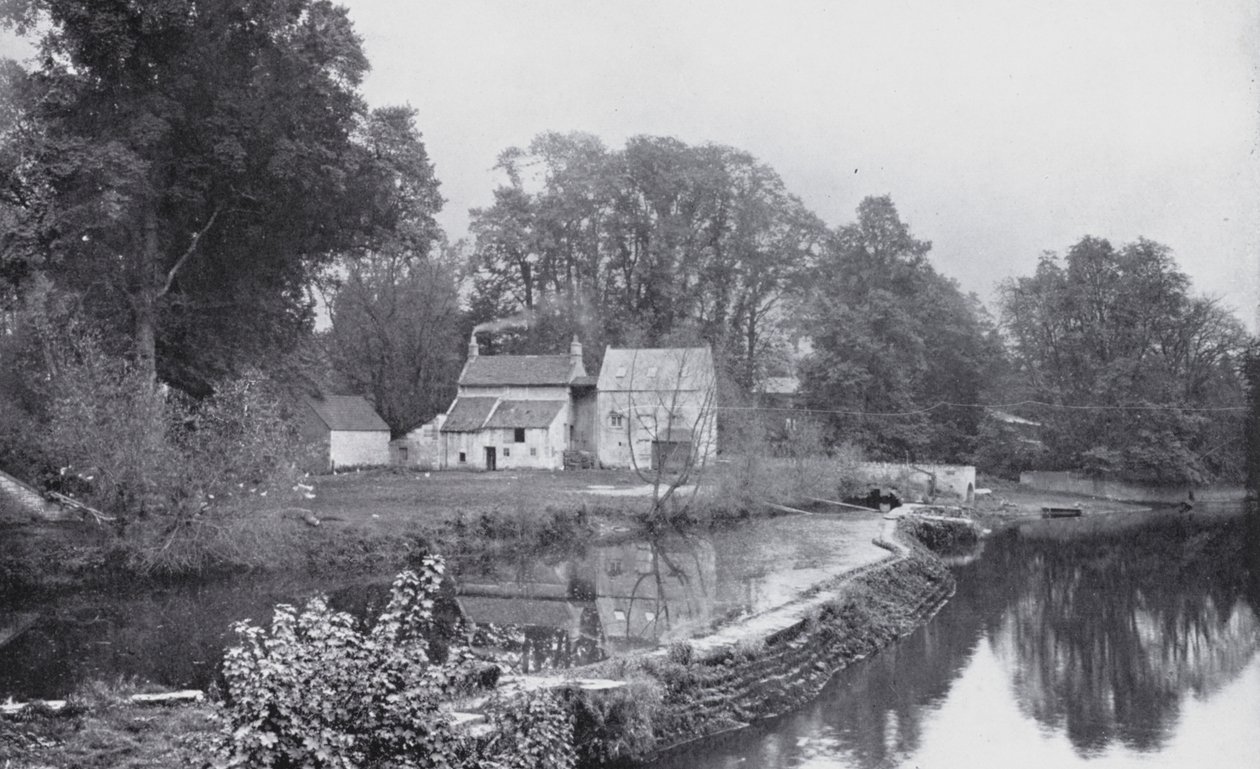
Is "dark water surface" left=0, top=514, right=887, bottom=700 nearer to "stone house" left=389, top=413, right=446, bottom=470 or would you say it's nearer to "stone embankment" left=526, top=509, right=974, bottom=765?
"stone embankment" left=526, top=509, right=974, bottom=765

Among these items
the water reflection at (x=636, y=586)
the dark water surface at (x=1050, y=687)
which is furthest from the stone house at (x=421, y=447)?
the dark water surface at (x=1050, y=687)

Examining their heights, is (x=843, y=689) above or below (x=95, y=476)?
below

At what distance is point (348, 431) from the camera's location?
42219mm

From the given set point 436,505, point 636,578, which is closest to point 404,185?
point 436,505

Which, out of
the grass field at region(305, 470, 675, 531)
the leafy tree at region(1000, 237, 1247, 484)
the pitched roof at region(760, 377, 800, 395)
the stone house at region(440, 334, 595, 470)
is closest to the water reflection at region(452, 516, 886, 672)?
the grass field at region(305, 470, 675, 531)

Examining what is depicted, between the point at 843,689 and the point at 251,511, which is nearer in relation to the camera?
the point at 843,689

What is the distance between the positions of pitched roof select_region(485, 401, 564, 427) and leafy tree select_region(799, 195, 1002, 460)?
11927 millimetres

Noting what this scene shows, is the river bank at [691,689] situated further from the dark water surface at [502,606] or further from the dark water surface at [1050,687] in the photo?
the dark water surface at [502,606]

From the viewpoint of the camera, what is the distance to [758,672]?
11930 millimetres

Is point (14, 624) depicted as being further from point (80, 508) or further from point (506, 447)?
point (506, 447)

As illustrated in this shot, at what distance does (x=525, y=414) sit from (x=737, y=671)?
32.0 metres

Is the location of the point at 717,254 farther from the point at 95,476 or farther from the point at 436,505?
the point at 95,476

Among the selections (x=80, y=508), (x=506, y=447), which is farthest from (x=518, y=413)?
(x=80, y=508)

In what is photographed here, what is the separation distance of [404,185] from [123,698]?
1684 centimetres
